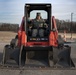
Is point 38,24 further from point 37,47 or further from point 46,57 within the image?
point 46,57

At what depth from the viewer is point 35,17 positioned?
1393cm

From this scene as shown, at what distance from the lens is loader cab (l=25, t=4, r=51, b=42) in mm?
13350

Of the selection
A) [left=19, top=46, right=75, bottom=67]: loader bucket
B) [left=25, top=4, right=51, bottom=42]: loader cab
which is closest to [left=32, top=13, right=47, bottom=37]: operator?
[left=25, top=4, right=51, bottom=42]: loader cab

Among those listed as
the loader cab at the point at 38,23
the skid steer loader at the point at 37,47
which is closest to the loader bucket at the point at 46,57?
the skid steer loader at the point at 37,47


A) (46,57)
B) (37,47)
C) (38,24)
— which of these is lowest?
(46,57)

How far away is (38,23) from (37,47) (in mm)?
1966

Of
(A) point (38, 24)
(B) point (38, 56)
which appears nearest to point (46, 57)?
(B) point (38, 56)

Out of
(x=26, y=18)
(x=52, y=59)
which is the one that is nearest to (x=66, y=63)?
(x=52, y=59)

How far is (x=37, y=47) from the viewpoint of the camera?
12.0 meters

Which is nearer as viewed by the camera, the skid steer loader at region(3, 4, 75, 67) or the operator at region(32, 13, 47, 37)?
the skid steer loader at region(3, 4, 75, 67)

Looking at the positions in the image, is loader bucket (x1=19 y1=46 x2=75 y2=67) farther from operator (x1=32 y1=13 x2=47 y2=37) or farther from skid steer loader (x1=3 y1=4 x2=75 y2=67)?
operator (x1=32 y1=13 x2=47 y2=37)

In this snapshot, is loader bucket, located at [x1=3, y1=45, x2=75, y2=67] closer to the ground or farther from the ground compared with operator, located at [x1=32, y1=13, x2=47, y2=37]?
closer to the ground

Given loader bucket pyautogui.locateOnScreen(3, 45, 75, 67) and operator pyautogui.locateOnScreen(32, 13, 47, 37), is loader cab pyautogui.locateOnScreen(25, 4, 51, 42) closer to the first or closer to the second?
operator pyautogui.locateOnScreen(32, 13, 47, 37)

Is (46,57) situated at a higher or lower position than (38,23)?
lower
